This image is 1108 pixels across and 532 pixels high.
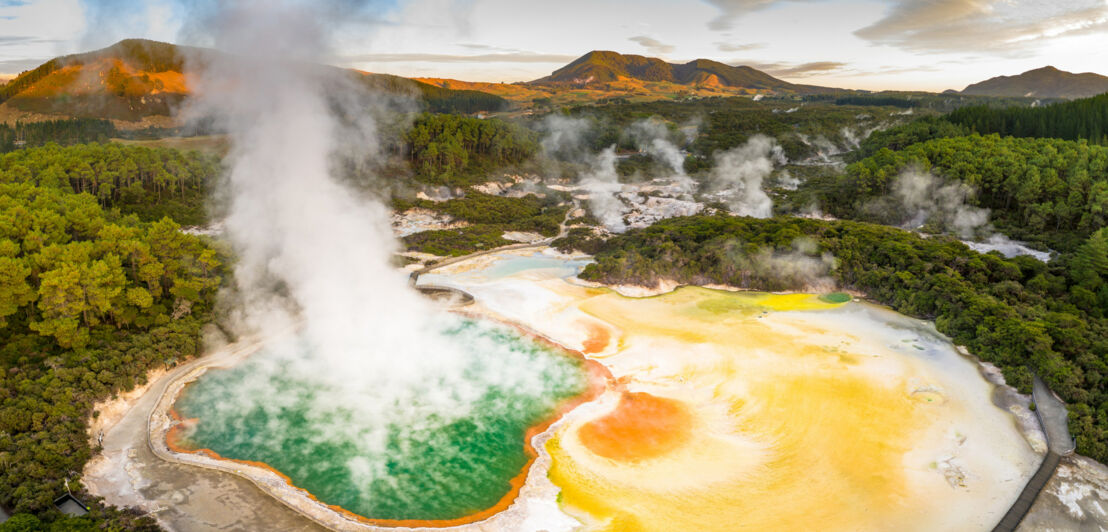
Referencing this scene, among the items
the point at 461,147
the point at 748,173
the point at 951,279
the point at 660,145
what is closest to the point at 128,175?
the point at 461,147

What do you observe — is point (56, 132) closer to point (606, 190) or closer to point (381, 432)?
→ point (606, 190)

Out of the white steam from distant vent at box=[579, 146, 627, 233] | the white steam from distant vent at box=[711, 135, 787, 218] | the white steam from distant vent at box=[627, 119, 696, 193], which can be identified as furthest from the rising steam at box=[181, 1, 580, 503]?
the white steam from distant vent at box=[627, 119, 696, 193]

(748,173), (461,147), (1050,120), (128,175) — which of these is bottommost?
(748,173)

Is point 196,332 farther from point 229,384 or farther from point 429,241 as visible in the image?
point 429,241

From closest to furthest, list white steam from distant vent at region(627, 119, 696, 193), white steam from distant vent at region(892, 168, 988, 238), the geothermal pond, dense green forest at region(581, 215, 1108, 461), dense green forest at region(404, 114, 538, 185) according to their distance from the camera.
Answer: the geothermal pond
dense green forest at region(581, 215, 1108, 461)
white steam from distant vent at region(892, 168, 988, 238)
dense green forest at region(404, 114, 538, 185)
white steam from distant vent at region(627, 119, 696, 193)

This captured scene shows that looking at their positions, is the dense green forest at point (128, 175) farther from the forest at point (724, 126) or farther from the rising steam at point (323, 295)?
the forest at point (724, 126)

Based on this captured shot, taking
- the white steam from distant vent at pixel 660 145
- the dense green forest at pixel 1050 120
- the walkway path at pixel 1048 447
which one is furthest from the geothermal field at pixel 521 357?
the white steam from distant vent at pixel 660 145

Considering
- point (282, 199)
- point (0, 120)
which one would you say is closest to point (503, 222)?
point (282, 199)

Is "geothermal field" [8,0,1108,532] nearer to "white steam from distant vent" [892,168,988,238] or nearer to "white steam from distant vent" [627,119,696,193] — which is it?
"white steam from distant vent" [892,168,988,238]
